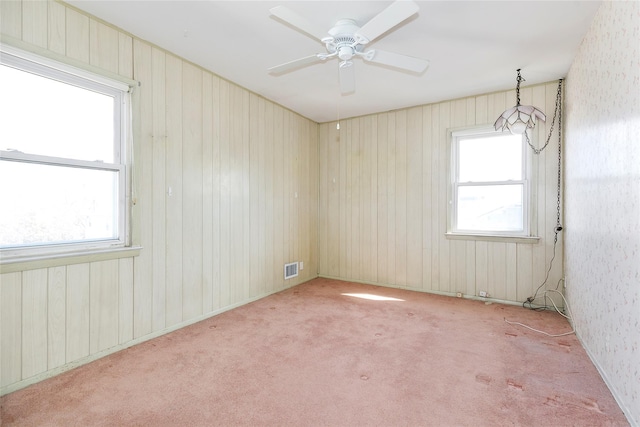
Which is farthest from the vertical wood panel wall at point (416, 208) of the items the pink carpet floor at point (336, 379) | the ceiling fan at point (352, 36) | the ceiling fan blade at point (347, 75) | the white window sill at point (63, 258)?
the white window sill at point (63, 258)

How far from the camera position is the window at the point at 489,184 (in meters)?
3.65

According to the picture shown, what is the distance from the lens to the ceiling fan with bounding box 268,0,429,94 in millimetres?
1756

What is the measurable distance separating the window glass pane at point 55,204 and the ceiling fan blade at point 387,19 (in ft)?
7.22

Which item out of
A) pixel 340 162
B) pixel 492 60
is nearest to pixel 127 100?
pixel 340 162

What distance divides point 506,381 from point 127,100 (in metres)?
3.57

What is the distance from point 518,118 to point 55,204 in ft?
13.8

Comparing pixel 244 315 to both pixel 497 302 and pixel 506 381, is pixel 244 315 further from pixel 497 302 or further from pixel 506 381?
pixel 497 302

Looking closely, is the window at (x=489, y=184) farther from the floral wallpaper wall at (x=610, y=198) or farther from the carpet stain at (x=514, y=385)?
the carpet stain at (x=514, y=385)

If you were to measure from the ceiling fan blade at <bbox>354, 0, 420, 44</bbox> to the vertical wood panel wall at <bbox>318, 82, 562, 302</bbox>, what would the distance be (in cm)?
241

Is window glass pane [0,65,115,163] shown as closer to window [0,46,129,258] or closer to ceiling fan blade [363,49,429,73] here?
window [0,46,129,258]

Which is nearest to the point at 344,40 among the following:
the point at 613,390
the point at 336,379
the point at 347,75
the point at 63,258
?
the point at 347,75

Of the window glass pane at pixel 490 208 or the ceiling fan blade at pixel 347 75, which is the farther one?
the window glass pane at pixel 490 208

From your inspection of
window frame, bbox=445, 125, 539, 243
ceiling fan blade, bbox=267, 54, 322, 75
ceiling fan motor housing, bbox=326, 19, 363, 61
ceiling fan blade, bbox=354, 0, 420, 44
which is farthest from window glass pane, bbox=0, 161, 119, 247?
window frame, bbox=445, 125, 539, 243

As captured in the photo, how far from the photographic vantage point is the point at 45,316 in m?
2.07
